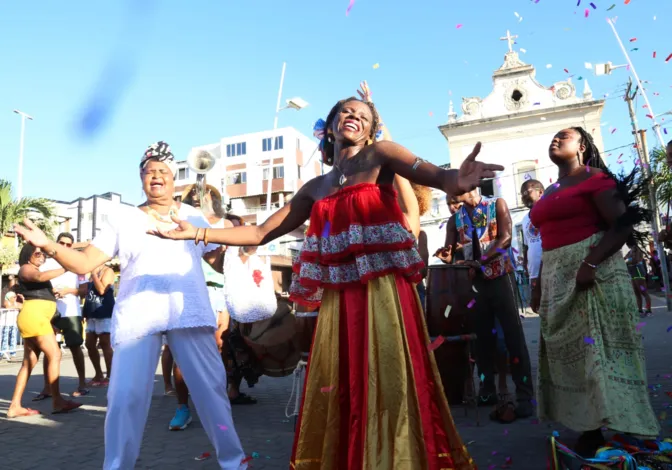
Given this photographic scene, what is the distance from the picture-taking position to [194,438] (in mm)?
4469

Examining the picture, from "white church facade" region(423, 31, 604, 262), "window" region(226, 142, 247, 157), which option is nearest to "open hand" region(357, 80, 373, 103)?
"white church facade" region(423, 31, 604, 262)

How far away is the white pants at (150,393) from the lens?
304 centimetres

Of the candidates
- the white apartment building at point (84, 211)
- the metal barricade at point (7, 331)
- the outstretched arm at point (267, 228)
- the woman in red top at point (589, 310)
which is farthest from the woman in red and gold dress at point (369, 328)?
the white apartment building at point (84, 211)

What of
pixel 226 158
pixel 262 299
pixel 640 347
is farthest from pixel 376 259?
pixel 226 158

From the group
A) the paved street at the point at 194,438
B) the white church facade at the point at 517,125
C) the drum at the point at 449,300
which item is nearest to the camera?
the paved street at the point at 194,438

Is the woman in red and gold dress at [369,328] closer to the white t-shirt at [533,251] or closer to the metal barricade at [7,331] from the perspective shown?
the white t-shirt at [533,251]

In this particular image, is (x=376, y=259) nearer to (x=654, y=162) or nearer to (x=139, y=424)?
(x=139, y=424)

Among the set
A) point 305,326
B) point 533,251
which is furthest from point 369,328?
point 533,251

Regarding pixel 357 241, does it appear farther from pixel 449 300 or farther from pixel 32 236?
pixel 449 300

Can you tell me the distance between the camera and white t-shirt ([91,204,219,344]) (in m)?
3.22

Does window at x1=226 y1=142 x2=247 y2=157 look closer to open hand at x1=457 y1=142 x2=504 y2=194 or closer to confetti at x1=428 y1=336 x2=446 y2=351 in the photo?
confetti at x1=428 y1=336 x2=446 y2=351

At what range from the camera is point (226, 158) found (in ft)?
178

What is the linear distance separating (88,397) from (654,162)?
18.9 meters

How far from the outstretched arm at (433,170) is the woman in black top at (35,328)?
455 cm
